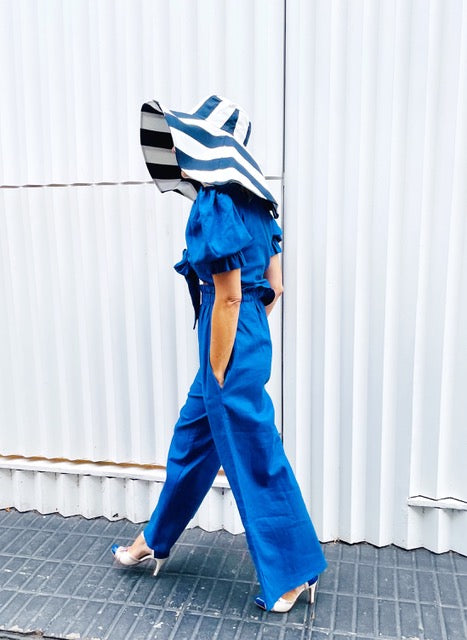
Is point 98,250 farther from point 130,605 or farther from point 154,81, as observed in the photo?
point 130,605

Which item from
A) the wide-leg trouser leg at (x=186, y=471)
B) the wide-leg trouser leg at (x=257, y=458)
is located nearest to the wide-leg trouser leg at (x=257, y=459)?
the wide-leg trouser leg at (x=257, y=458)

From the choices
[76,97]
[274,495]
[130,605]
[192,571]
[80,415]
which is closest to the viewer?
[274,495]

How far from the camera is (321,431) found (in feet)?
9.32

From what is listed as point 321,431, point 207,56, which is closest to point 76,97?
point 207,56

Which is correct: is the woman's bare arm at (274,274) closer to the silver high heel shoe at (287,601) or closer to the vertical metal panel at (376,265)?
the vertical metal panel at (376,265)

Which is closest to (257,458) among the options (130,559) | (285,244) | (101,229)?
(130,559)

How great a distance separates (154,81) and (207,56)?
0.89 ft

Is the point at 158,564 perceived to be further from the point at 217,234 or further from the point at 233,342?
the point at 217,234

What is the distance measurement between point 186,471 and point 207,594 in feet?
1.72

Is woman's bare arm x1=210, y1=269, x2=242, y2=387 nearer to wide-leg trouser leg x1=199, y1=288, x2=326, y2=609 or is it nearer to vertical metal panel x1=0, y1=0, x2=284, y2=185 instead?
A: wide-leg trouser leg x1=199, y1=288, x2=326, y2=609

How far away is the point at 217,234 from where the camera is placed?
6.62ft

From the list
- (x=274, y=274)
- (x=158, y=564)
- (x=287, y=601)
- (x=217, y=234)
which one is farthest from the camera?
(x=158, y=564)

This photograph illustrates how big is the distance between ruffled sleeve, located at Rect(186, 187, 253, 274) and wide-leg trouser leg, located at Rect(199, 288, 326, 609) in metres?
0.25

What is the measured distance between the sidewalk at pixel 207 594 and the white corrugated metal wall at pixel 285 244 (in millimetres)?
186
